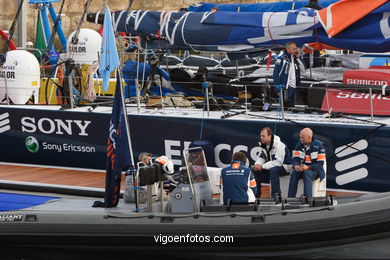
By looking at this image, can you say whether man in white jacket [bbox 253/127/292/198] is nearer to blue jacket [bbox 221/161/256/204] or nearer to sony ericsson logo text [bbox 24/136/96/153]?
blue jacket [bbox 221/161/256/204]

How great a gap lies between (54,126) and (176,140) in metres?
1.86

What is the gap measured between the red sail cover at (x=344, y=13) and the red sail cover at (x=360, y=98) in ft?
2.75

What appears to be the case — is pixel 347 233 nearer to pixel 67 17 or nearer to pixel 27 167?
pixel 27 167

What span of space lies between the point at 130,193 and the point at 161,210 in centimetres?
59

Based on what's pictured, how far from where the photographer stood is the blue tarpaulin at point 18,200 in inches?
390

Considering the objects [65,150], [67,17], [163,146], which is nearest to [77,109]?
[65,150]

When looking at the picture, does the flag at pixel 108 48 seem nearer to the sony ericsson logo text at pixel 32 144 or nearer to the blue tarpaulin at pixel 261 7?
the sony ericsson logo text at pixel 32 144

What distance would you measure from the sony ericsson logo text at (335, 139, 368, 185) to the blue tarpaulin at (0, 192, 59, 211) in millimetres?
3404

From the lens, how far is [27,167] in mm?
12422

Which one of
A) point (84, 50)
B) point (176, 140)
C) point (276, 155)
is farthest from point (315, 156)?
point (84, 50)

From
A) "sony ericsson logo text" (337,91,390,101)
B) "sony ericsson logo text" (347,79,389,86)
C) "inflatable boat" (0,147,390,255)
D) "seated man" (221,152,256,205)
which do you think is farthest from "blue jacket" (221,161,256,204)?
"sony ericsson logo text" (347,79,389,86)

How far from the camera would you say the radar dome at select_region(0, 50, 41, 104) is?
1291cm

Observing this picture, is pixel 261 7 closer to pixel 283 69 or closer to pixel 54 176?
pixel 283 69

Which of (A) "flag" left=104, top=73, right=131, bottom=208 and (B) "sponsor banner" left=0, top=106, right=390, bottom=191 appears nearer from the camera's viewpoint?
(A) "flag" left=104, top=73, right=131, bottom=208
